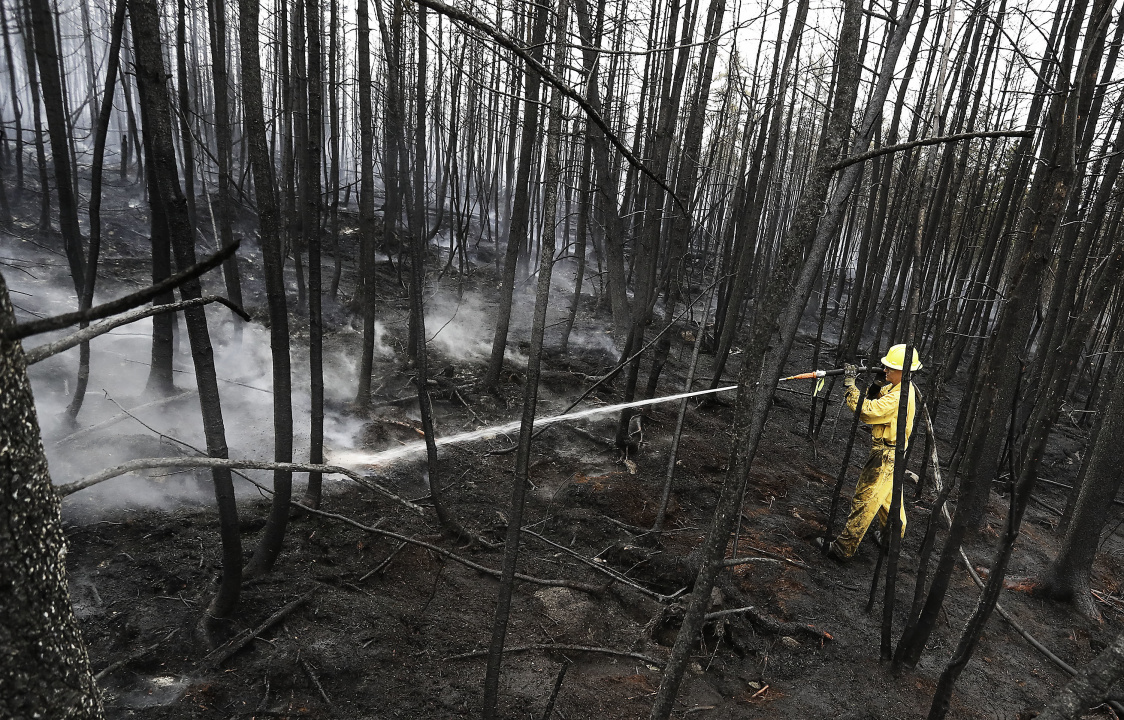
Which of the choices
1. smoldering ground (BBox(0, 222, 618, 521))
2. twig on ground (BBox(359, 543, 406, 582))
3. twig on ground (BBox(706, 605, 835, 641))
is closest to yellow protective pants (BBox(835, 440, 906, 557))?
twig on ground (BBox(706, 605, 835, 641))

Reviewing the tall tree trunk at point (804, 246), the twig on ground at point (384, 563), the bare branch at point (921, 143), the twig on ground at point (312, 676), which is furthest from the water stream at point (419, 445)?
the bare branch at point (921, 143)

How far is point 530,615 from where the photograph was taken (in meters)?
4.41

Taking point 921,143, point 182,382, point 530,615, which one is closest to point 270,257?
point 530,615

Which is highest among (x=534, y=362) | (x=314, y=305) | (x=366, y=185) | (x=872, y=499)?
(x=366, y=185)

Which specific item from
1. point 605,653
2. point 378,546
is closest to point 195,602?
point 378,546

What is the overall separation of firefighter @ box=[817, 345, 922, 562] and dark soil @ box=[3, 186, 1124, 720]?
36 cm

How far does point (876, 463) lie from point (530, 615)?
3.62m

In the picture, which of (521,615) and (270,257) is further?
(521,615)

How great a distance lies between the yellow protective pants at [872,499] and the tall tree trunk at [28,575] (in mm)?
5981

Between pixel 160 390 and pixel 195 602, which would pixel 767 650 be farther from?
pixel 160 390

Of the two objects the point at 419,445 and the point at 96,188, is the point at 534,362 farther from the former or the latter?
the point at 96,188

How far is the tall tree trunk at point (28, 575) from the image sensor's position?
2.89ft

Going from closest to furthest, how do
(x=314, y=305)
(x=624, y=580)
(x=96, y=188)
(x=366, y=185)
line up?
(x=624, y=580)
(x=314, y=305)
(x=96, y=188)
(x=366, y=185)

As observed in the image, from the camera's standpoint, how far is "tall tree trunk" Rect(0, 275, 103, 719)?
34.6 inches
